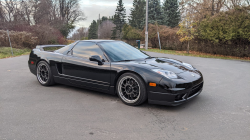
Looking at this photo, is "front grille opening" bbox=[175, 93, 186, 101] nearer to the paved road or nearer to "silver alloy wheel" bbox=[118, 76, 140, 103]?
the paved road

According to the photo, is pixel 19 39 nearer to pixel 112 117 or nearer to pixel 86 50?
pixel 86 50

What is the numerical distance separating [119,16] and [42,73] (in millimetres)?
58368

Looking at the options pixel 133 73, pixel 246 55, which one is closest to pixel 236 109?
pixel 133 73

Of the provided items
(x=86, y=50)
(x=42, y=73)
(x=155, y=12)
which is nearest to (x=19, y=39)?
(x=42, y=73)

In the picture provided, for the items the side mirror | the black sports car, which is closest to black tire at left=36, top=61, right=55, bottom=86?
the black sports car

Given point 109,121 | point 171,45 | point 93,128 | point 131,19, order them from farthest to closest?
1. point 131,19
2. point 171,45
3. point 109,121
4. point 93,128

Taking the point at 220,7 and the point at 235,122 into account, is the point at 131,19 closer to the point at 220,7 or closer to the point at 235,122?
the point at 220,7

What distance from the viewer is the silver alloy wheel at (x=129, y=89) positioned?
3770mm

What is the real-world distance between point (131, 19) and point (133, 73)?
201ft

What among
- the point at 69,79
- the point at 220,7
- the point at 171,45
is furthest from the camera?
the point at 220,7

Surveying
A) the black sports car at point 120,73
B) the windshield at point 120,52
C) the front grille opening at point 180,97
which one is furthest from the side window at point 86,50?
the front grille opening at point 180,97

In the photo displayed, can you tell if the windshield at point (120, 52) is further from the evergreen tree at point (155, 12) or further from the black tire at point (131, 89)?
the evergreen tree at point (155, 12)

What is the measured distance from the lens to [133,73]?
3799mm

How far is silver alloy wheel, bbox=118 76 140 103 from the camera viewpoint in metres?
3.77
